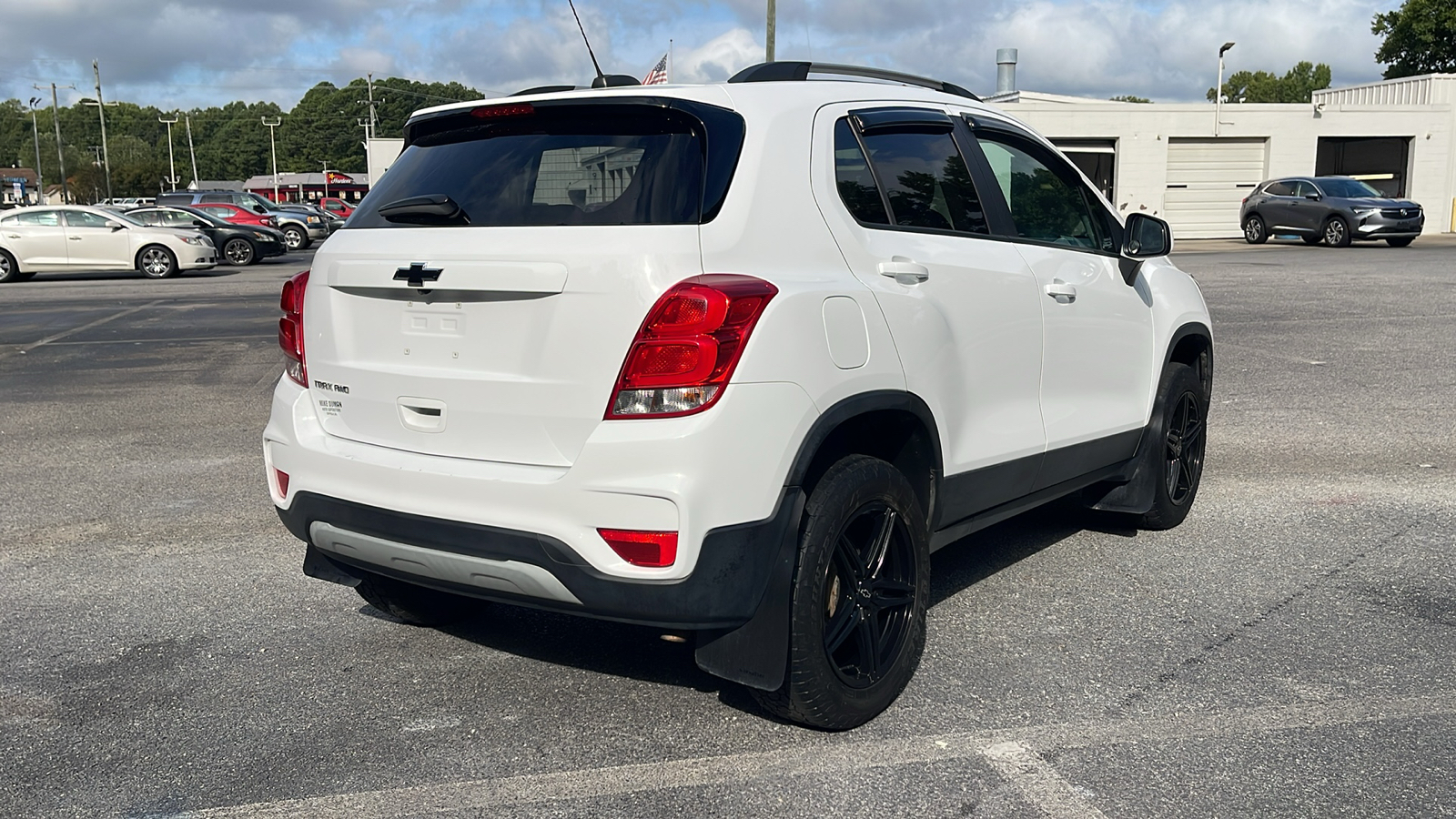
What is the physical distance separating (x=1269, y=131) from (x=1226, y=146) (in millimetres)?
1331

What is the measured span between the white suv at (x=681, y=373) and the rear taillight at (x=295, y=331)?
0.05 ft

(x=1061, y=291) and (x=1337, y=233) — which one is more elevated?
(x=1061, y=291)

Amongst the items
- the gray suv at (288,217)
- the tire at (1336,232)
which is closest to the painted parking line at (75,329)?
the gray suv at (288,217)

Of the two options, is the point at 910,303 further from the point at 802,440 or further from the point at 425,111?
the point at 425,111

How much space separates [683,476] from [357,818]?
1.14m

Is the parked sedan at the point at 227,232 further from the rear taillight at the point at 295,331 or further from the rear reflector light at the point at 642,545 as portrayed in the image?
the rear reflector light at the point at 642,545

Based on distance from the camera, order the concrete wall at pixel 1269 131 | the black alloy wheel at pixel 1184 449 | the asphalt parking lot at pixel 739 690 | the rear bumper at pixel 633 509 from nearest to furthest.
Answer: the rear bumper at pixel 633 509 → the asphalt parking lot at pixel 739 690 → the black alloy wheel at pixel 1184 449 → the concrete wall at pixel 1269 131

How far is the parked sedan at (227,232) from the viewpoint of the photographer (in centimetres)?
2769

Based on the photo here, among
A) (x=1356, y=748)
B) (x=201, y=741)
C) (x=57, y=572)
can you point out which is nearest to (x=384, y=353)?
(x=201, y=741)

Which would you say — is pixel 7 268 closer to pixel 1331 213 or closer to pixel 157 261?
pixel 157 261

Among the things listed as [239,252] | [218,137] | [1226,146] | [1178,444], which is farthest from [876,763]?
[218,137]

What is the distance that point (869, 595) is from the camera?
358 cm

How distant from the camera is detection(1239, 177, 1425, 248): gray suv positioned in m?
29.0

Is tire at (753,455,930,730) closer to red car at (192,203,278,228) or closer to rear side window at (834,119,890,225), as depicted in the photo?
rear side window at (834,119,890,225)
